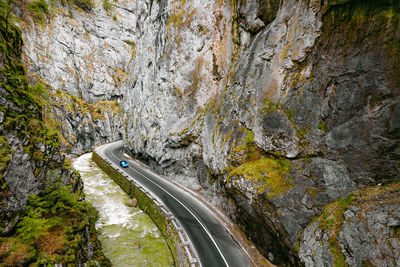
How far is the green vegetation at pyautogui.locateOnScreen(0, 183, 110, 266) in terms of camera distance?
7.60 metres

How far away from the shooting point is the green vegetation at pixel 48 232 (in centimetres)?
760

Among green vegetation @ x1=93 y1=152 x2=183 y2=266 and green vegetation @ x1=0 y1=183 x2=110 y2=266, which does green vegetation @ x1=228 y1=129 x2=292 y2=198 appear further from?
green vegetation @ x1=0 y1=183 x2=110 y2=266

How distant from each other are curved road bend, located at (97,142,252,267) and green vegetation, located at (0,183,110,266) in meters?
7.57

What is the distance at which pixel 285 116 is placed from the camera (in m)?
14.7

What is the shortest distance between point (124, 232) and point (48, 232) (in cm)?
1008

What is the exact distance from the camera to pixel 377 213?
867 cm

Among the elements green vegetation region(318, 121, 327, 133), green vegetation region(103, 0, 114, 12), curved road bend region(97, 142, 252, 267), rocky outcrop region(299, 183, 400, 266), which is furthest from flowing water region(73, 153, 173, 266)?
green vegetation region(103, 0, 114, 12)

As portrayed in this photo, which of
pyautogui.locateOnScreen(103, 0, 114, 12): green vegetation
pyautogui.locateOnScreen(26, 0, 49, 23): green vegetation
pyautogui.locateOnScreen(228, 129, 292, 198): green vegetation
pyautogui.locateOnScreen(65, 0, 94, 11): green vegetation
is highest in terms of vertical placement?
pyautogui.locateOnScreen(103, 0, 114, 12): green vegetation

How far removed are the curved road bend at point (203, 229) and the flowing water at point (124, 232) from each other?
9.23ft

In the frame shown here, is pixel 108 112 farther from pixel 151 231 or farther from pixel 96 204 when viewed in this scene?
pixel 151 231

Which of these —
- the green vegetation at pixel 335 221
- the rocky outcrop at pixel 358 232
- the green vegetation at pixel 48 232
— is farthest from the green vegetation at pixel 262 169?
the green vegetation at pixel 48 232

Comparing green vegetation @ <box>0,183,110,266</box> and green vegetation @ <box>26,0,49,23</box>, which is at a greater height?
green vegetation @ <box>26,0,49,23</box>

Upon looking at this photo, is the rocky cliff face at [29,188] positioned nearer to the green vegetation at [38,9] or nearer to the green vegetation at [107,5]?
the green vegetation at [38,9]

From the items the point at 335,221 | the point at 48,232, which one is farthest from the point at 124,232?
the point at 335,221
